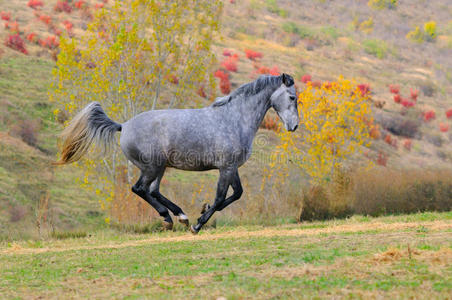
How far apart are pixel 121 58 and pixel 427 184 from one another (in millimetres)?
10655

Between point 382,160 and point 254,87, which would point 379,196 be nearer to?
point 254,87

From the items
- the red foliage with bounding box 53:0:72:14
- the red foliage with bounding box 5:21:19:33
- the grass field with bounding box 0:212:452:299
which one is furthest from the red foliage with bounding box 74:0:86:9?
the grass field with bounding box 0:212:452:299

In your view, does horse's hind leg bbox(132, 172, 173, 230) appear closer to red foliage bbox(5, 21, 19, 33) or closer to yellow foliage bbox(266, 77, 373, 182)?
yellow foliage bbox(266, 77, 373, 182)

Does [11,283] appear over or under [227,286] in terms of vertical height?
under

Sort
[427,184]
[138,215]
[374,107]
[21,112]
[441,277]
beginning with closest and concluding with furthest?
[441,277]
[138,215]
[427,184]
[21,112]
[374,107]

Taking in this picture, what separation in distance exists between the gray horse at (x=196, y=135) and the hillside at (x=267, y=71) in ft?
12.4

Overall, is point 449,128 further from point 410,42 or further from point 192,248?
point 192,248

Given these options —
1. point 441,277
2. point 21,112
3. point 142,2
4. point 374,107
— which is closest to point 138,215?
point 142,2

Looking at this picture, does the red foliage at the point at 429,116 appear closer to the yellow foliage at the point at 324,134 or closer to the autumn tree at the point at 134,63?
the yellow foliage at the point at 324,134

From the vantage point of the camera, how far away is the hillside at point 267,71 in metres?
→ 24.6

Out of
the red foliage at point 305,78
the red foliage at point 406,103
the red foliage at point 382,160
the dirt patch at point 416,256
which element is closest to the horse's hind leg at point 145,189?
the dirt patch at point 416,256

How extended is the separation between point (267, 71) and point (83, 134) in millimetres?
34626

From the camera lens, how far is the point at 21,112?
99.9 ft

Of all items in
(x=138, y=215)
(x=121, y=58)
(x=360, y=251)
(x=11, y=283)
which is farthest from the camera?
(x=121, y=58)
